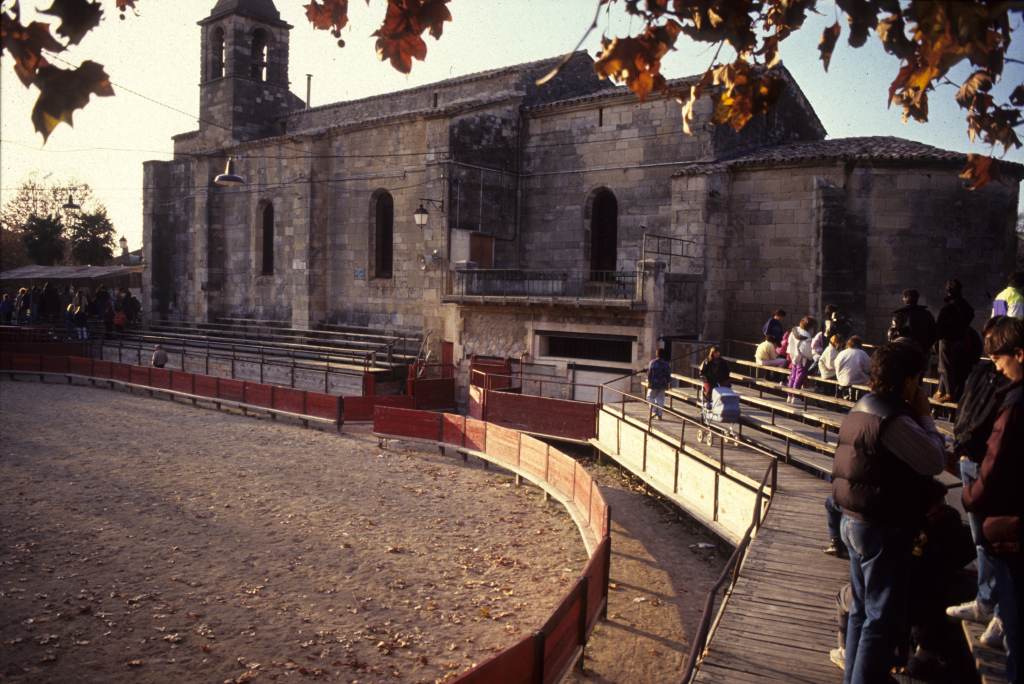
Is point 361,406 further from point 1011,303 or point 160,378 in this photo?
point 1011,303

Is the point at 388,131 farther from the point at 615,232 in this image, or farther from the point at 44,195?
the point at 44,195

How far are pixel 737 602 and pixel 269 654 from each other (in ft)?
15.6

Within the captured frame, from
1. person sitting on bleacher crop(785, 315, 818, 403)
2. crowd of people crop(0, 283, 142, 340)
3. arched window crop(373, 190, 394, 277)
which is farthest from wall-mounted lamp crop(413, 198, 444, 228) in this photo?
crowd of people crop(0, 283, 142, 340)

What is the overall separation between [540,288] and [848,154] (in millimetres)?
8523

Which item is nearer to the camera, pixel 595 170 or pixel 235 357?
pixel 595 170

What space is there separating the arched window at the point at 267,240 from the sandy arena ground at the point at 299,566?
16.4 meters

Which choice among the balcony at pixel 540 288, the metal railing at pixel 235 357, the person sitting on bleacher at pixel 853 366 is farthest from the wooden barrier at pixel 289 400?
the person sitting on bleacher at pixel 853 366

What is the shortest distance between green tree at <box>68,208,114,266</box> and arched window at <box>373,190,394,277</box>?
1398 inches

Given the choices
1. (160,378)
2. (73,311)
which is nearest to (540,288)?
(160,378)

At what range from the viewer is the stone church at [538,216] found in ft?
64.2

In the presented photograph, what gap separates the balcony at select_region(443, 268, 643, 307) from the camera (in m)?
20.4

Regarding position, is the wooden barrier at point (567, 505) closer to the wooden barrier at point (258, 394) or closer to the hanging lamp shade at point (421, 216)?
the wooden barrier at point (258, 394)

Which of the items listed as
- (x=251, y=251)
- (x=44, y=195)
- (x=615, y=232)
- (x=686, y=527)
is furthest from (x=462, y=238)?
A: (x=44, y=195)

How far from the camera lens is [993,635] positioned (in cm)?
482
